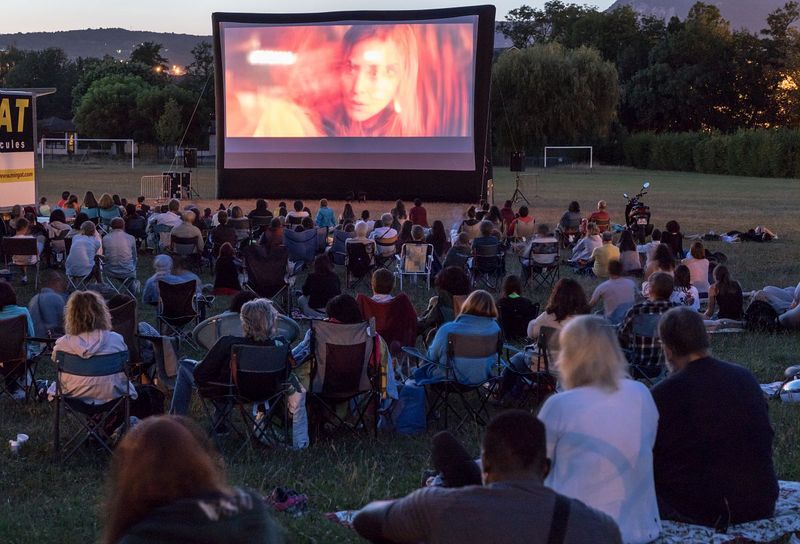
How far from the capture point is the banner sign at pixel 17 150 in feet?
52.1

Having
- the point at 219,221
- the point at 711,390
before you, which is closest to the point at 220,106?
the point at 219,221

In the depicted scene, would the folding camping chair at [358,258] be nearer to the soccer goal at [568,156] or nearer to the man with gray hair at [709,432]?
the man with gray hair at [709,432]

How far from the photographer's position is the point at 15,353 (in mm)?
5973

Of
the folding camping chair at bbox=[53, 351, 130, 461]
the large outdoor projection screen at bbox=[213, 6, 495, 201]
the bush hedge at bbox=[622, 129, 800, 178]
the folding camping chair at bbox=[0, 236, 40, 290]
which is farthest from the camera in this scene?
the bush hedge at bbox=[622, 129, 800, 178]

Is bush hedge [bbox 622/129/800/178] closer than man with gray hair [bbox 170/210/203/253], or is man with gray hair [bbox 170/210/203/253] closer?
man with gray hair [bbox 170/210/203/253]

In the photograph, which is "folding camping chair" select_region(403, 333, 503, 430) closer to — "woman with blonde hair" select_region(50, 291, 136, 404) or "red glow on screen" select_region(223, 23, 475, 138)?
"woman with blonde hair" select_region(50, 291, 136, 404)

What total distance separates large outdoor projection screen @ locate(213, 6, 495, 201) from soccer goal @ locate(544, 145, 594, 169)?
67.1ft

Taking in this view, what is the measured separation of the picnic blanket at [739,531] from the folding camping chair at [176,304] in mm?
4608

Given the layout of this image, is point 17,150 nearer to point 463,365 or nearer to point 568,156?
point 463,365

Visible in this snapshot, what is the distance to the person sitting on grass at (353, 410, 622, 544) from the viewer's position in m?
2.21

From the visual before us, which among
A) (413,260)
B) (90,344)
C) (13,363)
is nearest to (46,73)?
(413,260)

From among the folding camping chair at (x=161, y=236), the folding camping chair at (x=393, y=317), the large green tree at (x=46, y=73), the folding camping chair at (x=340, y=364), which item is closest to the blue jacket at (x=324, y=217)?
the folding camping chair at (x=161, y=236)

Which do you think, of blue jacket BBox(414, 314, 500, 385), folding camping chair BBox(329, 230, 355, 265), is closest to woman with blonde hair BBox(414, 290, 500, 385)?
blue jacket BBox(414, 314, 500, 385)

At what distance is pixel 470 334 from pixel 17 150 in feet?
41.8
